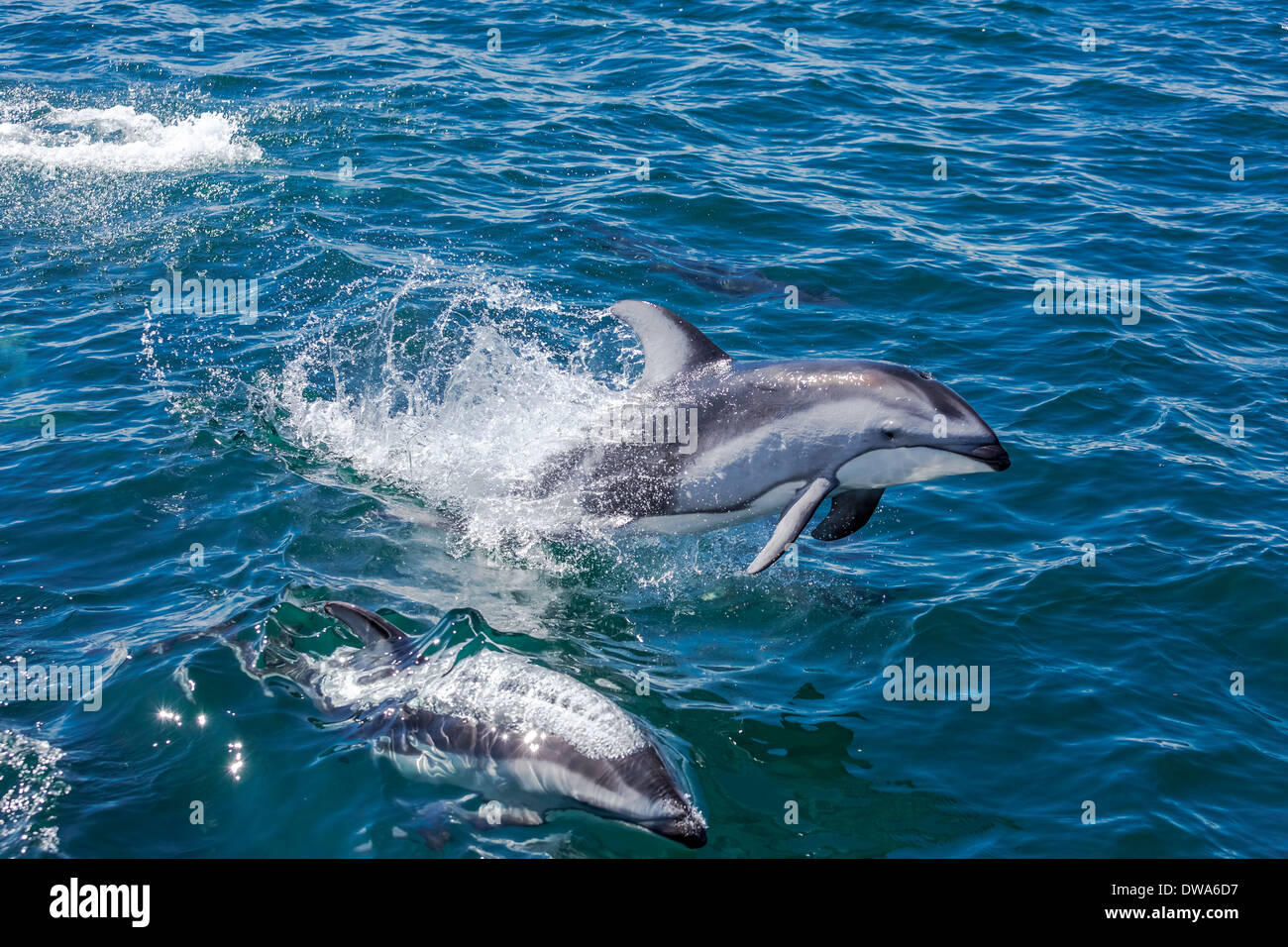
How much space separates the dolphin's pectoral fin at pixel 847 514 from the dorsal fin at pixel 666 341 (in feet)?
5.55

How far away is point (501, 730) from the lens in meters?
8.03

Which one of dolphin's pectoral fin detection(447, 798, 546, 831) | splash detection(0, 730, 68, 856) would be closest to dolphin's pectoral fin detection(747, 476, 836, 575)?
dolphin's pectoral fin detection(447, 798, 546, 831)

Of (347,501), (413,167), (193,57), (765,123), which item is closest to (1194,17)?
(765,123)

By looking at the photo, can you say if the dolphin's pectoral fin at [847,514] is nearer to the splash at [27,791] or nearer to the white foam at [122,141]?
the splash at [27,791]

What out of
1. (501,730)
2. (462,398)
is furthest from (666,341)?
(501,730)

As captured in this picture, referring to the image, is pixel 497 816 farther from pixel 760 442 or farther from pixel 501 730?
pixel 760 442

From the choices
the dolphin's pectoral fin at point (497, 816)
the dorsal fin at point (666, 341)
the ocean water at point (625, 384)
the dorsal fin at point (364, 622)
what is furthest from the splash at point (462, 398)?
the dolphin's pectoral fin at point (497, 816)

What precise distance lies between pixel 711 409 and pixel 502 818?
4075 mm

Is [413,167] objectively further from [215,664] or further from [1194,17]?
[1194,17]

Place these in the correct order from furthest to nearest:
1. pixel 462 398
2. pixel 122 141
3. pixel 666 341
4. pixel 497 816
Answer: pixel 122 141 → pixel 462 398 → pixel 666 341 → pixel 497 816

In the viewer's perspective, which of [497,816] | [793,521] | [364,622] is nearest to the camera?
[497,816]

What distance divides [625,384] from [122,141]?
475 inches

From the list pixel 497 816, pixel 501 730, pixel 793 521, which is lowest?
pixel 497 816
